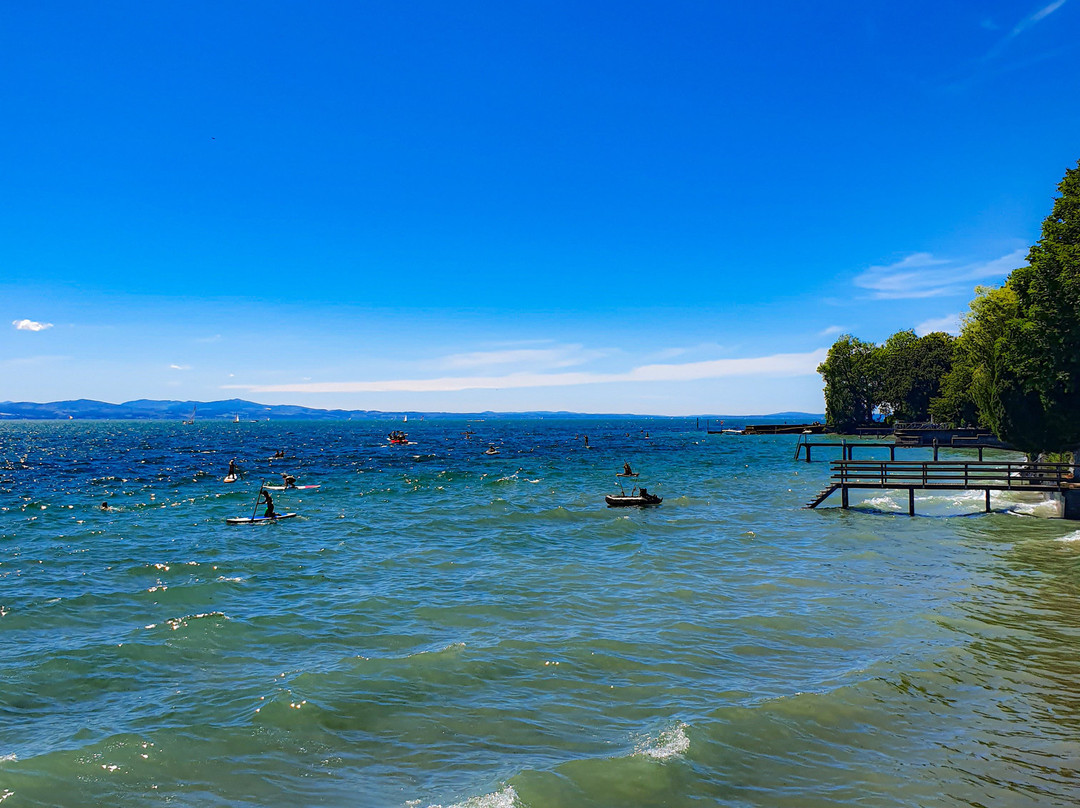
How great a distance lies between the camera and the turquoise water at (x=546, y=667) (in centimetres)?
969

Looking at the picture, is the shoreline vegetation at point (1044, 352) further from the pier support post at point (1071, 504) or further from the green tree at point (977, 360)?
the pier support post at point (1071, 504)

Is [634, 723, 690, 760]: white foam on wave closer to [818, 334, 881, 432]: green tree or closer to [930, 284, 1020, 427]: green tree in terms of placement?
[930, 284, 1020, 427]: green tree

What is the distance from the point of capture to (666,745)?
10.5 m

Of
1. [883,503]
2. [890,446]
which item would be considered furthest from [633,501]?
[890,446]

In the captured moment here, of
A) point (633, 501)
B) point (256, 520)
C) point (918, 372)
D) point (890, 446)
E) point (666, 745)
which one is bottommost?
point (256, 520)

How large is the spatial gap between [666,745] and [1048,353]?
36.4 m

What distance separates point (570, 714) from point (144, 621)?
1294cm

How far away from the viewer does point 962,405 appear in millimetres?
82250

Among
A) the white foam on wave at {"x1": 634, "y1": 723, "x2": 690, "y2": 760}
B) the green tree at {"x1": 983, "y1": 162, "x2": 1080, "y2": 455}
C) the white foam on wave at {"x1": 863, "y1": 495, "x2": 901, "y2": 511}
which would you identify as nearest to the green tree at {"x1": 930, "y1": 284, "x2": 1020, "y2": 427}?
the green tree at {"x1": 983, "y1": 162, "x2": 1080, "y2": 455}

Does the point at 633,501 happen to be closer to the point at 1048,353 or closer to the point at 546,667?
the point at 1048,353

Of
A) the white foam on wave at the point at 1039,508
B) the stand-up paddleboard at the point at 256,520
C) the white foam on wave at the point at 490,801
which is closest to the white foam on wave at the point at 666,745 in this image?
the white foam on wave at the point at 490,801

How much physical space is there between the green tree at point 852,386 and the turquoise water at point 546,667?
10642 cm

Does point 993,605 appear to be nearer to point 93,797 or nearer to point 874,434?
point 93,797

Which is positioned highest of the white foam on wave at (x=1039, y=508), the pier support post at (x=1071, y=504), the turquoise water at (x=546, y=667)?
the pier support post at (x=1071, y=504)
